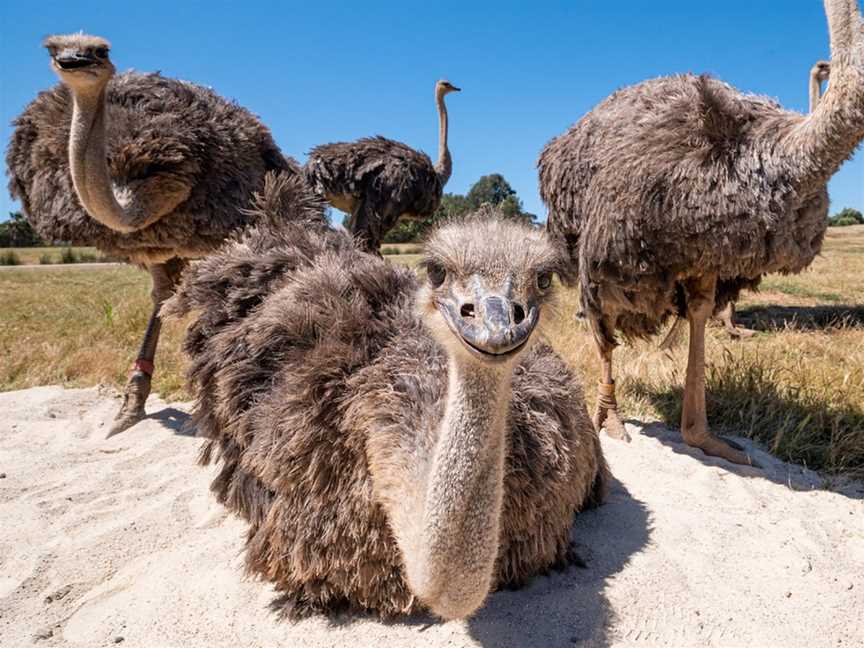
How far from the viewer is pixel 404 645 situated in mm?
2201

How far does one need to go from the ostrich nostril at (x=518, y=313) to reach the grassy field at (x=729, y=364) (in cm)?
52

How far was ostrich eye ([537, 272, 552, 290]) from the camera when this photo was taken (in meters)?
1.90

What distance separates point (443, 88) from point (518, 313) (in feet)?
36.0

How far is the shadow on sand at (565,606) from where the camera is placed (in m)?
2.25

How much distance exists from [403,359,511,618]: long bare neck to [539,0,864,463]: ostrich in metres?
1.95

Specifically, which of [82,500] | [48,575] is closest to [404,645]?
[48,575]

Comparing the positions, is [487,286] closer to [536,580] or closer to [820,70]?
[536,580]

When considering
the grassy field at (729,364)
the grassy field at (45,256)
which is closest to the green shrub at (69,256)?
the grassy field at (45,256)

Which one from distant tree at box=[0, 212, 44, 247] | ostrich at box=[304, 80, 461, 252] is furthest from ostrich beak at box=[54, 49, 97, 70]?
distant tree at box=[0, 212, 44, 247]

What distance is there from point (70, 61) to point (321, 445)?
2772mm

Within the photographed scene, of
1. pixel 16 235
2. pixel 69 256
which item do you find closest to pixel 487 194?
pixel 69 256

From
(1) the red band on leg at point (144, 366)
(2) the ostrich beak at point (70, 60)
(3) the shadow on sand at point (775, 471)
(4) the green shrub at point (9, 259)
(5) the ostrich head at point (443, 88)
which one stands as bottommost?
(3) the shadow on sand at point (775, 471)

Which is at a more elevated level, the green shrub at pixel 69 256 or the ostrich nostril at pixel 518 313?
the green shrub at pixel 69 256

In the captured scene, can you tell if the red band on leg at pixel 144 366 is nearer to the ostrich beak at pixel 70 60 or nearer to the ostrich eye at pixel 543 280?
the ostrich beak at pixel 70 60
